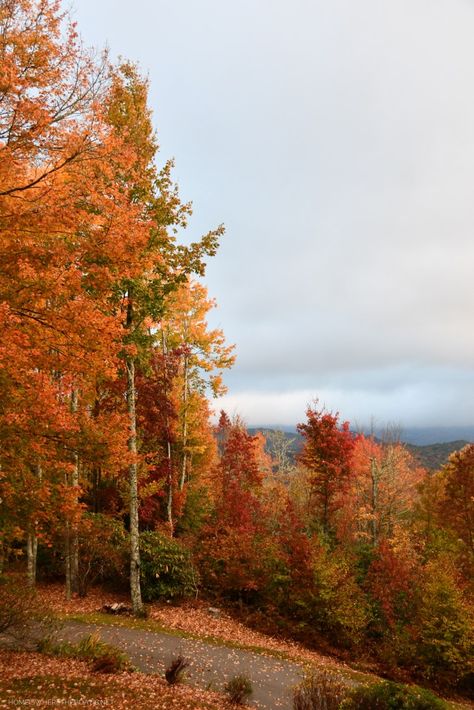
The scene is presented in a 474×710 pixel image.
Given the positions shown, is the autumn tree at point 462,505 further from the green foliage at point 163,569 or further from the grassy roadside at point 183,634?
the green foliage at point 163,569

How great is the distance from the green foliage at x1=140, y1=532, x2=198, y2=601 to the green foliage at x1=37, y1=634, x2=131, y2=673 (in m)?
6.91

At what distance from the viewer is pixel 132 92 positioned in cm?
1345

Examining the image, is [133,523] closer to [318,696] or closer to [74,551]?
[74,551]

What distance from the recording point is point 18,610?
8.18 meters

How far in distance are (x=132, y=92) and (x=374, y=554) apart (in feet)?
73.0

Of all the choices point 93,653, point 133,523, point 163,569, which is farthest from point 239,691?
point 163,569

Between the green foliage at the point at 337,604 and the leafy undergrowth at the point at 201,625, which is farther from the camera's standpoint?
the green foliage at the point at 337,604

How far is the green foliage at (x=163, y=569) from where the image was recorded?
16.4m

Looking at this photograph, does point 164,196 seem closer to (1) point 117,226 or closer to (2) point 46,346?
(1) point 117,226

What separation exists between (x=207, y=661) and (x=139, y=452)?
9298 millimetres

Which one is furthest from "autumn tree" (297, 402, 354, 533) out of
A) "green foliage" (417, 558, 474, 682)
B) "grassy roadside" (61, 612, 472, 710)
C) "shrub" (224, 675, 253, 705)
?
"shrub" (224, 675, 253, 705)

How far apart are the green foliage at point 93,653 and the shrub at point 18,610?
1.72 ft

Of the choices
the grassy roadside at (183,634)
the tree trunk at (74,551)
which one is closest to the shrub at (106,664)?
the grassy roadside at (183,634)

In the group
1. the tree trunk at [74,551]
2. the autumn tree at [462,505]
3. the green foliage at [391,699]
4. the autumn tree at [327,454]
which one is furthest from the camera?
the autumn tree at [327,454]
